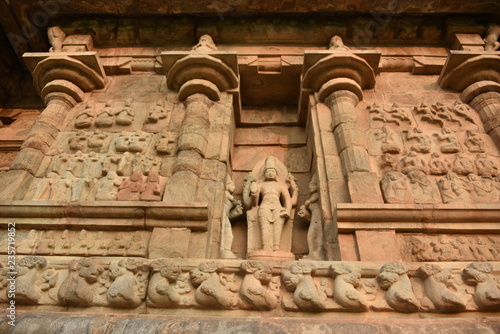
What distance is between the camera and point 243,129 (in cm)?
581

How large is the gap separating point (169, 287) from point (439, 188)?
291 centimetres

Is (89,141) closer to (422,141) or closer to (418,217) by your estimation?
(418,217)

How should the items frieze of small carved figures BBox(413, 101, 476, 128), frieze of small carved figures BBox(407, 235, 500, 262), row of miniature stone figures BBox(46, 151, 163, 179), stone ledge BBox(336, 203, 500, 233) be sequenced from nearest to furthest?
frieze of small carved figures BBox(407, 235, 500, 262) < stone ledge BBox(336, 203, 500, 233) < row of miniature stone figures BBox(46, 151, 163, 179) < frieze of small carved figures BBox(413, 101, 476, 128)

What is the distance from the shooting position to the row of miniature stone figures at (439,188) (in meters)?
3.82

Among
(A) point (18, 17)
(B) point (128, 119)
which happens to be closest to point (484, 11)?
(B) point (128, 119)

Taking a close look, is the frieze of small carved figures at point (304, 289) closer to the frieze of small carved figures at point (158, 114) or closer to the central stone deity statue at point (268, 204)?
the central stone deity statue at point (268, 204)

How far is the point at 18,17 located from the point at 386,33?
5.78 m

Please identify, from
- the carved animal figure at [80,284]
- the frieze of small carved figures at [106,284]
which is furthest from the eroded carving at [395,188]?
the carved animal figure at [80,284]

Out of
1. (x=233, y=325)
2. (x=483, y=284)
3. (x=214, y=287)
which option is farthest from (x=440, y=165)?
(x=233, y=325)

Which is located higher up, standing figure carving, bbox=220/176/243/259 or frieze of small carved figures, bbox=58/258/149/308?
standing figure carving, bbox=220/176/243/259

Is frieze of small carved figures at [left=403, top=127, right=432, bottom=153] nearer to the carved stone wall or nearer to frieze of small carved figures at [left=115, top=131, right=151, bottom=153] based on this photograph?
the carved stone wall

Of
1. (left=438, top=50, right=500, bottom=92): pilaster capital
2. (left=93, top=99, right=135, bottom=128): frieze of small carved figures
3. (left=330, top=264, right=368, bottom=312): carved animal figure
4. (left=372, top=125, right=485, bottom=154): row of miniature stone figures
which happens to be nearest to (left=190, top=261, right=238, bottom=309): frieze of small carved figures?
(left=330, top=264, right=368, bottom=312): carved animal figure

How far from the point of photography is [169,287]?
2762mm

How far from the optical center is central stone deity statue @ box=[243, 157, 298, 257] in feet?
13.4
